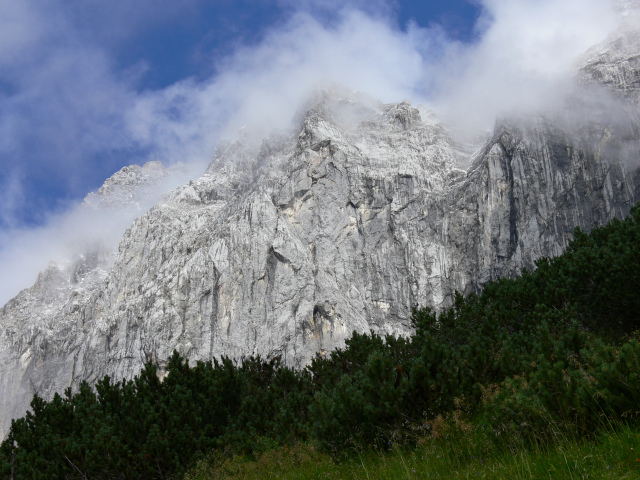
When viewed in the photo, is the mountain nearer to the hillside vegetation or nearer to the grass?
the hillside vegetation

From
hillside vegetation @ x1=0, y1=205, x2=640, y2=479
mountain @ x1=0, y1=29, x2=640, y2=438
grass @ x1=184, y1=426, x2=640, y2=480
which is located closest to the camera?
grass @ x1=184, y1=426, x2=640, y2=480

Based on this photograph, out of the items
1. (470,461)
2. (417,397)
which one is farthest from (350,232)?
(470,461)

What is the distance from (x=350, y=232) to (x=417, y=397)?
7273cm

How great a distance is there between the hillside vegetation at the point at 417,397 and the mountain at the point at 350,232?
171 feet

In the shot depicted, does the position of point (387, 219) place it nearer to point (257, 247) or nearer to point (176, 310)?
point (257, 247)

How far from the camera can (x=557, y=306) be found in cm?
1580

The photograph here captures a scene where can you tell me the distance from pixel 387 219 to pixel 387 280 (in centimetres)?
1051

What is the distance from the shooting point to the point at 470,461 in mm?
6594

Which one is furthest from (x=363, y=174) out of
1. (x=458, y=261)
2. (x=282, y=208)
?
(x=458, y=261)

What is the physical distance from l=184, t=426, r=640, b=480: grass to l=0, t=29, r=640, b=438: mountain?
5821 cm

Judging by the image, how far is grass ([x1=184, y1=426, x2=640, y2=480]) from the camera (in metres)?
5.07

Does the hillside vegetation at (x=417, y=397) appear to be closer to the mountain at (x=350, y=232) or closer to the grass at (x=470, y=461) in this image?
the grass at (x=470, y=461)

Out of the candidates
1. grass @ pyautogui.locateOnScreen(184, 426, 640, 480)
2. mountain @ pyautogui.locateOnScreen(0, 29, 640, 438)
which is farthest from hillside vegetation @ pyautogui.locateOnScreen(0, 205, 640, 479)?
mountain @ pyautogui.locateOnScreen(0, 29, 640, 438)

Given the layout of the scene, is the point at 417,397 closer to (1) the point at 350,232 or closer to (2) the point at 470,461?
(2) the point at 470,461
